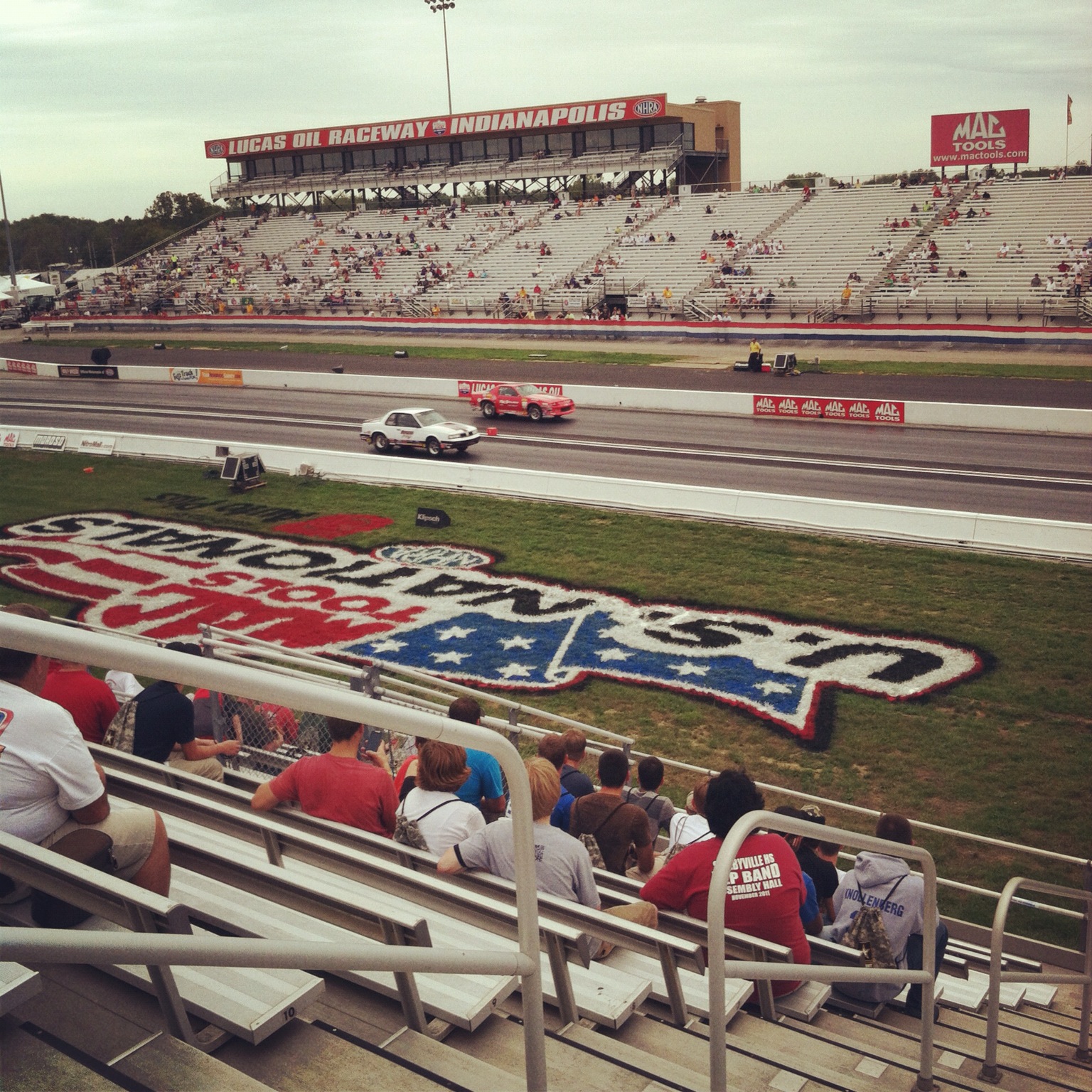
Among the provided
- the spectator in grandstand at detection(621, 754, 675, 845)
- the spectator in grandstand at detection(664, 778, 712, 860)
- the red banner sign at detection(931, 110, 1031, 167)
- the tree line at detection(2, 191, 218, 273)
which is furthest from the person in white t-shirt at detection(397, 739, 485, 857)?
the tree line at detection(2, 191, 218, 273)

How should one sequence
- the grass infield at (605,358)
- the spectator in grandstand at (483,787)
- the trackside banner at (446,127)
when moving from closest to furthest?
the spectator in grandstand at (483,787) → the grass infield at (605,358) → the trackside banner at (446,127)

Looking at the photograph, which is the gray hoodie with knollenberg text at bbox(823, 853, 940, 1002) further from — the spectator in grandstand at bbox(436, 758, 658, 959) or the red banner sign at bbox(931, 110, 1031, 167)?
the red banner sign at bbox(931, 110, 1031, 167)

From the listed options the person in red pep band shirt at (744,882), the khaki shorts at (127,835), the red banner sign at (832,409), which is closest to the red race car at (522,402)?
the red banner sign at (832,409)

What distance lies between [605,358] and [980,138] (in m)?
27.2

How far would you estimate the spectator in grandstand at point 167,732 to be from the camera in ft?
23.2

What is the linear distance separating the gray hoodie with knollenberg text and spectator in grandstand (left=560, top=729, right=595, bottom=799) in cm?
192

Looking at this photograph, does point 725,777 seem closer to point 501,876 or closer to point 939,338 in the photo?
point 501,876

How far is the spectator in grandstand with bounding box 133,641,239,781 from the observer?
708cm

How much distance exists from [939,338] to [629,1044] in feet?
156

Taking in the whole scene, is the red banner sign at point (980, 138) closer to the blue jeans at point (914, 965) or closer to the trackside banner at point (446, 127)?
the trackside banner at point (446, 127)

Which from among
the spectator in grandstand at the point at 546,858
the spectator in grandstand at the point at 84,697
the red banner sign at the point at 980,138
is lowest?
the spectator in grandstand at the point at 546,858

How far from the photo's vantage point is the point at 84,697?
23.8ft

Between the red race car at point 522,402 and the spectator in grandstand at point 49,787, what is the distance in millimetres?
34572

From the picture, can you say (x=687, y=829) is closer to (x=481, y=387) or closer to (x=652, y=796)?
(x=652, y=796)
